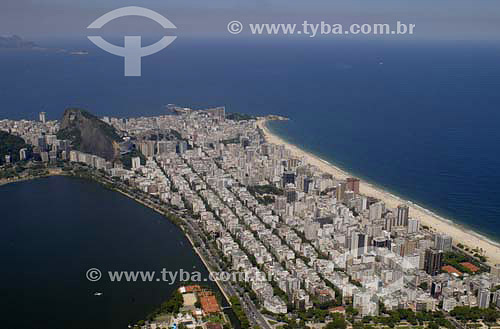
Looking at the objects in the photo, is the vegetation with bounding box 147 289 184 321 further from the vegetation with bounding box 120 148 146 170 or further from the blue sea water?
the vegetation with bounding box 120 148 146 170

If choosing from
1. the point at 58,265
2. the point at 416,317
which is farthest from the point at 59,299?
the point at 416,317

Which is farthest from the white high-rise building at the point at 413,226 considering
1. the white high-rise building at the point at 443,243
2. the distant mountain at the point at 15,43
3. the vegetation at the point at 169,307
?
the distant mountain at the point at 15,43

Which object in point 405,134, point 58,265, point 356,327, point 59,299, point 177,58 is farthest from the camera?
point 177,58

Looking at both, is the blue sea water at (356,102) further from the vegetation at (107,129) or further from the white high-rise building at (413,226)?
the vegetation at (107,129)

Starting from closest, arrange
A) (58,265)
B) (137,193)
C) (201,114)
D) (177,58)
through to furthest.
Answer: (58,265), (137,193), (201,114), (177,58)

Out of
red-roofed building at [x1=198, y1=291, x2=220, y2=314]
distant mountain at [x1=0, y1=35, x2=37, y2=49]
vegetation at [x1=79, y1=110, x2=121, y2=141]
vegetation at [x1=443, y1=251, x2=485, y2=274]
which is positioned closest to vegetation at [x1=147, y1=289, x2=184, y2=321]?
red-roofed building at [x1=198, y1=291, x2=220, y2=314]

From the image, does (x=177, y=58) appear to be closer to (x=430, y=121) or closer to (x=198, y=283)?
(x=430, y=121)
